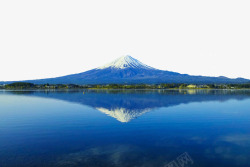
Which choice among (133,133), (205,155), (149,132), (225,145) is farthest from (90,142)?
(225,145)

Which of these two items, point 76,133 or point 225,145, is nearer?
point 225,145

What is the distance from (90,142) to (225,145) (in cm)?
923

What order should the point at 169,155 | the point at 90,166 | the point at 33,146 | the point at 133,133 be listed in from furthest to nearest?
the point at 133,133 → the point at 33,146 → the point at 169,155 → the point at 90,166

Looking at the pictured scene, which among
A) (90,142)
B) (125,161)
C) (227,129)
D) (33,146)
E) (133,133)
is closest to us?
(125,161)

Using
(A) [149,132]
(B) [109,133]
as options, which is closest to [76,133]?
(B) [109,133]

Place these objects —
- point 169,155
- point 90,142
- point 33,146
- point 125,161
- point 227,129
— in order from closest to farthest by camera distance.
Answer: point 125,161 < point 169,155 < point 33,146 < point 90,142 < point 227,129

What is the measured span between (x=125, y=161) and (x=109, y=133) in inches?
268

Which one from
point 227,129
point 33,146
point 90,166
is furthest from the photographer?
point 227,129

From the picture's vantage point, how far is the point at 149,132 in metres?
18.2

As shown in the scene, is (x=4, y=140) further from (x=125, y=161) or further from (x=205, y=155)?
(x=205, y=155)

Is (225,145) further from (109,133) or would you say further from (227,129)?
(109,133)

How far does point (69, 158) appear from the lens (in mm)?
11523

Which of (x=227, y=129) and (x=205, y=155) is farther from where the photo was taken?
(x=227, y=129)

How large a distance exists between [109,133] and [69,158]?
257 inches
